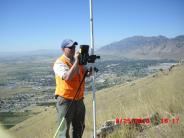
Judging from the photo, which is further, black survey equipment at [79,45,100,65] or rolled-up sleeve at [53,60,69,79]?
rolled-up sleeve at [53,60,69,79]

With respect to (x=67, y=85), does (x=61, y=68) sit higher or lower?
higher

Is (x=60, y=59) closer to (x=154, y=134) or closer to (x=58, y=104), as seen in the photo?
(x=58, y=104)

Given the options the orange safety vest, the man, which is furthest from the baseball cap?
the orange safety vest

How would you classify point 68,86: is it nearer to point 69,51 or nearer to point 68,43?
point 69,51

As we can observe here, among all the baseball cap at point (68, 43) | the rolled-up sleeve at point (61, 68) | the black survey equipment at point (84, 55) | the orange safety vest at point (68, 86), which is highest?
the baseball cap at point (68, 43)

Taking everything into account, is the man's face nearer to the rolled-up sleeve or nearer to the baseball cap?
the baseball cap

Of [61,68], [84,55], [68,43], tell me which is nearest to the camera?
[84,55]

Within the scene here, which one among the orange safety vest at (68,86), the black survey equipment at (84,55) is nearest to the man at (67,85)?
the orange safety vest at (68,86)

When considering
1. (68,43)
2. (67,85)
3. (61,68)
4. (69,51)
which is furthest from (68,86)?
(68,43)

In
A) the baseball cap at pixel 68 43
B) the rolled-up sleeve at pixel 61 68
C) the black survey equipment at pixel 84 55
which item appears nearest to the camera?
the black survey equipment at pixel 84 55

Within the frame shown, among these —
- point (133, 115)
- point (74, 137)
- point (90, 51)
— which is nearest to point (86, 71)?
point (90, 51)

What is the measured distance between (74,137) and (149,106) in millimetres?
2543

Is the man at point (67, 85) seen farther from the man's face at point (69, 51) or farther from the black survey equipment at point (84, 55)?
the black survey equipment at point (84, 55)

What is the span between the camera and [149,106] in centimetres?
662
